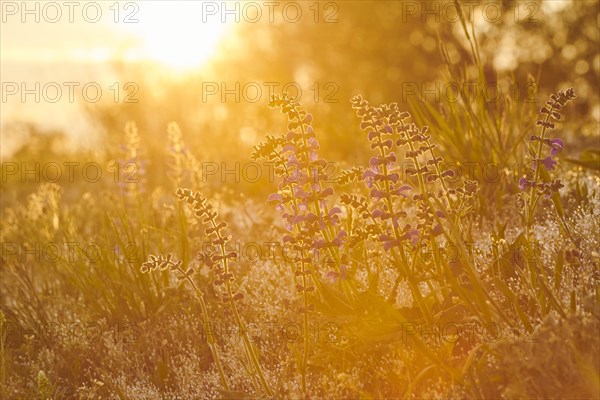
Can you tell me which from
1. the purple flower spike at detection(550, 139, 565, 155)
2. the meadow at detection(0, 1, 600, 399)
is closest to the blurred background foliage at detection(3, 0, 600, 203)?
the meadow at detection(0, 1, 600, 399)

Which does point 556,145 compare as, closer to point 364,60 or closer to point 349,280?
point 349,280

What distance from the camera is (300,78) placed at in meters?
12.9

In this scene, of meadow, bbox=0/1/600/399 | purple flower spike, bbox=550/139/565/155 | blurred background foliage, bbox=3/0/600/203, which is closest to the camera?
meadow, bbox=0/1/600/399

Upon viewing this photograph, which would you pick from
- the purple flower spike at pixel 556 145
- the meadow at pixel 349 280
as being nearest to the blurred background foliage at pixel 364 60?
the meadow at pixel 349 280

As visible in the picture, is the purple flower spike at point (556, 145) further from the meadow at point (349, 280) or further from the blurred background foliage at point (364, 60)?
the blurred background foliage at point (364, 60)

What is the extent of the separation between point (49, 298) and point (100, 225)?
166 cm

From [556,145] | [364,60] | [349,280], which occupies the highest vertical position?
[364,60]

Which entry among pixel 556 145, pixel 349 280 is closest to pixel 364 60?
pixel 556 145

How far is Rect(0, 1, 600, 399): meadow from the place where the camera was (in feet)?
9.66

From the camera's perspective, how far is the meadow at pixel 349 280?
294cm

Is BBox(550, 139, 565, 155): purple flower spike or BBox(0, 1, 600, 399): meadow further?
BBox(550, 139, 565, 155): purple flower spike

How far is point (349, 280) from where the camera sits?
3.19 meters

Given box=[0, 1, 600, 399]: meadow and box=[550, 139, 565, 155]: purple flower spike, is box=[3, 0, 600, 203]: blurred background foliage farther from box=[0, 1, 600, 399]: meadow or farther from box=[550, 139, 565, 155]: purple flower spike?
box=[550, 139, 565, 155]: purple flower spike

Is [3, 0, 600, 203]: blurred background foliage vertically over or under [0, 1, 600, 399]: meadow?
over
